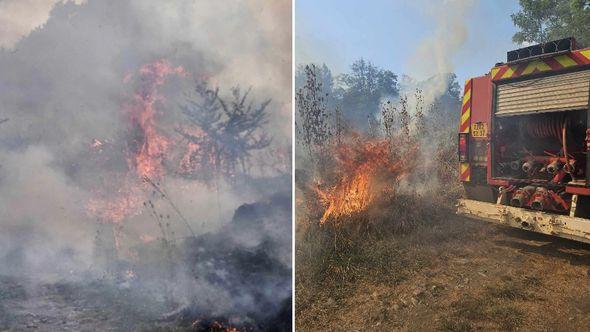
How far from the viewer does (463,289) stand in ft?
8.97

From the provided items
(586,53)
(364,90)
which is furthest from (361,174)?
(586,53)

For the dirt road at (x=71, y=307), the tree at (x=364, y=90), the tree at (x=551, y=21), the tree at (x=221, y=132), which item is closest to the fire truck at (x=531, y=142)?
the tree at (x=551, y=21)

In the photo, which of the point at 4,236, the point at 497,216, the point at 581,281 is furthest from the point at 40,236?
the point at 581,281

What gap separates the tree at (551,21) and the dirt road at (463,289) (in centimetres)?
171

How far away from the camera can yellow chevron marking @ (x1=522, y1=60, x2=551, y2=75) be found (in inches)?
118

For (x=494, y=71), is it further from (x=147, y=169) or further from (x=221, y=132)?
(x=147, y=169)

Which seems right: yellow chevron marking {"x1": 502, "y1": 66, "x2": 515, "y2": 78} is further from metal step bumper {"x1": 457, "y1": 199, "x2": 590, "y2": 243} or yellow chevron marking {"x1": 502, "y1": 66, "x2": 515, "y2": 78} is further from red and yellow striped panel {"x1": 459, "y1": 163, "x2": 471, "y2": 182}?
metal step bumper {"x1": 457, "y1": 199, "x2": 590, "y2": 243}

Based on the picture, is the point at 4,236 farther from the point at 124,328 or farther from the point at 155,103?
the point at 155,103

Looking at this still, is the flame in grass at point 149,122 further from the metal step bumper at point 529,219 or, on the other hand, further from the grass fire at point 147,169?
the metal step bumper at point 529,219

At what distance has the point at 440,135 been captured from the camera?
3434 mm

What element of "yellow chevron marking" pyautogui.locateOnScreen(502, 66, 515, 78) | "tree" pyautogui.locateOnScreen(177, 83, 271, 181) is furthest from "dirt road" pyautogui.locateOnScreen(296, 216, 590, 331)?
"yellow chevron marking" pyautogui.locateOnScreen(502, 66, 515, 78)

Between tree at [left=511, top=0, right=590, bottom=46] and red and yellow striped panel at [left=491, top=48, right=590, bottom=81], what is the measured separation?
8.3 inches

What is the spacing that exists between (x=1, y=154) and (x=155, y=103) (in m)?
1.28

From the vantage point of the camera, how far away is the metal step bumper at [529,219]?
9.15 feet
